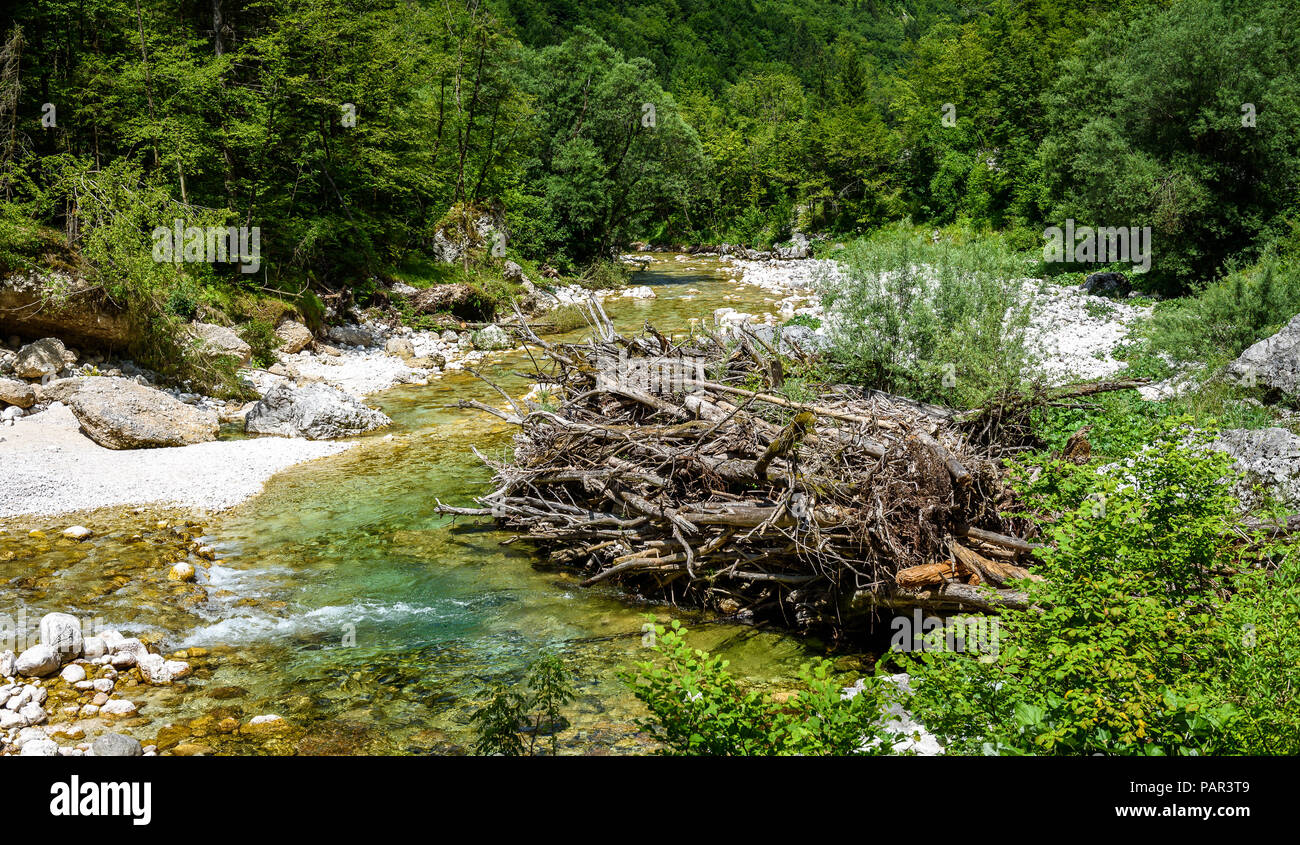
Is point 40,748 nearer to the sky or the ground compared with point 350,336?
nearer to the ground

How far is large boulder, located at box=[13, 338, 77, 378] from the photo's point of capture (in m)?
13.6

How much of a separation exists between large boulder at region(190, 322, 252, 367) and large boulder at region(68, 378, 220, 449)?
2572 mm

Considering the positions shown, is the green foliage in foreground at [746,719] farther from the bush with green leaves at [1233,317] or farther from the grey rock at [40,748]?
the bush with green leaves at [1233,317]

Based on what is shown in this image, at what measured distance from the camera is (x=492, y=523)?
10.7 meters

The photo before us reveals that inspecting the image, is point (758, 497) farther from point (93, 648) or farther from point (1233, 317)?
point (1233, 317)

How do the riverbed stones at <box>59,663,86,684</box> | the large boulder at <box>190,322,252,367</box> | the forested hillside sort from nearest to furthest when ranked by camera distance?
the riverbed stones at <box>59,663,86,684</box>
the large boulder at <box>190,322,252,367</box>
the forested hillside

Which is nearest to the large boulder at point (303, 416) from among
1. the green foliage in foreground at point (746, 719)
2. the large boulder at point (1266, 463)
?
the green foliage in foreground at point (746, 719)

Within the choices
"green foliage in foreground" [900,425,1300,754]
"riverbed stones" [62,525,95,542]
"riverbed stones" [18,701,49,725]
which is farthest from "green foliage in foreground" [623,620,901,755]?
"riverbed stones" [62,525,95,542]

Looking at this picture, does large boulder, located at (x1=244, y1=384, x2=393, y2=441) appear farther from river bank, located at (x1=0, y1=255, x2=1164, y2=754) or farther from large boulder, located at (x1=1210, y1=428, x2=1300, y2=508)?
large boulder, located at (x1=1210, y1=428, x2=1300, y2=508)

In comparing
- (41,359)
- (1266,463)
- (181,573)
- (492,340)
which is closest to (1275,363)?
(1266,463)

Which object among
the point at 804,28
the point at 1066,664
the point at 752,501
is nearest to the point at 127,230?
the point at 752,501

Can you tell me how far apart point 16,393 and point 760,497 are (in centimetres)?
1221

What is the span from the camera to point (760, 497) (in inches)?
316
